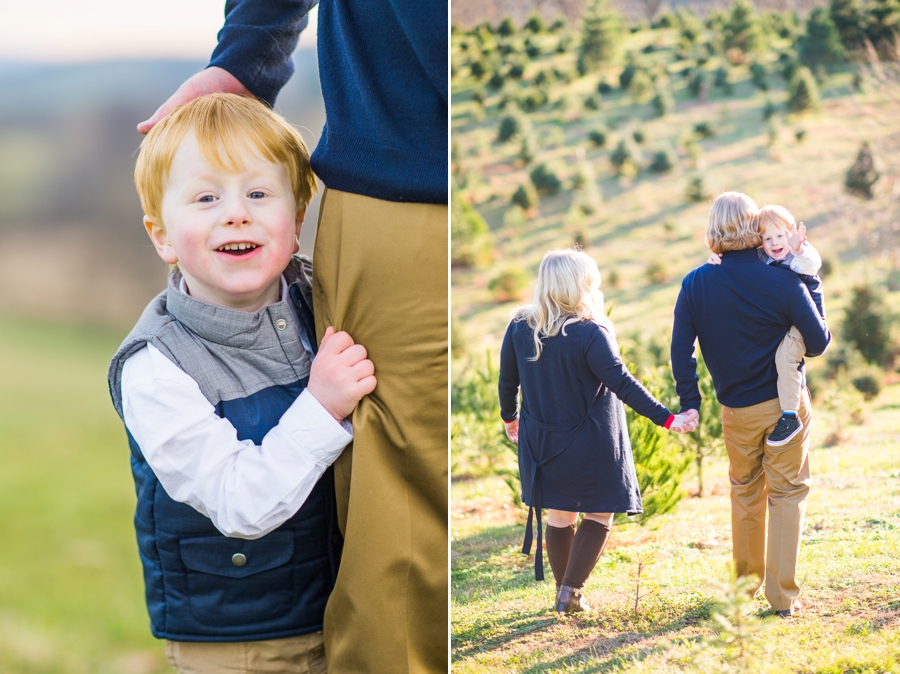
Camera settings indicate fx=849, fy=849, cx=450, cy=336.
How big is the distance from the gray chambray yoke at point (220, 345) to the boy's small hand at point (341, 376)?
17cm

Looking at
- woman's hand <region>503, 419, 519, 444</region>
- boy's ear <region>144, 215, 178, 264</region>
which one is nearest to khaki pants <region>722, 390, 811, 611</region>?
woman's hand <region>503, 419, 519, 444</region>

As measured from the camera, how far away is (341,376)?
6.36 feet

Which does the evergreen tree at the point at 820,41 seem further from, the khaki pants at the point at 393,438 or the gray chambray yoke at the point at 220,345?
the gray chambray yoke at the point at 220,345

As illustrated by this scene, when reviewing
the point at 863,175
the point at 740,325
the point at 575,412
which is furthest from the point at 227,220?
the point at 863,175

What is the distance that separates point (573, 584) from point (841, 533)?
618mm

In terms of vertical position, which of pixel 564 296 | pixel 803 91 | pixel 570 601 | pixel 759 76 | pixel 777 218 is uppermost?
pixel 759 76

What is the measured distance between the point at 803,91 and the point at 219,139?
3.98m

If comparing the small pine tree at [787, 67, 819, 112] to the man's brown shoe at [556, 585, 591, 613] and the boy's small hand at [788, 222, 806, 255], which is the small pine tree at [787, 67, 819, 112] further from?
the man's brown shoe at [556, 585, 591, 613]

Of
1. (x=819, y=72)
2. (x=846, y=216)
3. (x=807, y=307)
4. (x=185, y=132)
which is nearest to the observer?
(x=807, y=307)

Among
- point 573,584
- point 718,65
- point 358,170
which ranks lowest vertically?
point 573,584

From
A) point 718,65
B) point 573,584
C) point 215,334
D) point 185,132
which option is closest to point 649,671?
point 573,584

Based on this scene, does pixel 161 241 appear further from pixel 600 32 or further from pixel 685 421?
pixel 600 32

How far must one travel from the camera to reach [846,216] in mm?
3938

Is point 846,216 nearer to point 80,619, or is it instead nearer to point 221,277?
point 221,277
